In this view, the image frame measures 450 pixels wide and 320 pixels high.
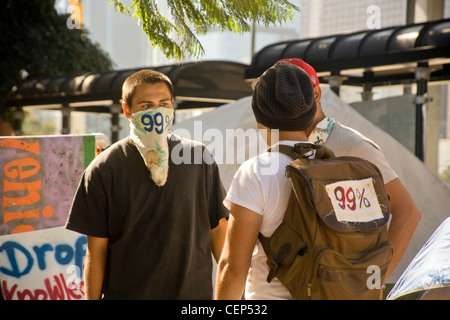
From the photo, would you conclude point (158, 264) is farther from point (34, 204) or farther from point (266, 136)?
point (34, 204)

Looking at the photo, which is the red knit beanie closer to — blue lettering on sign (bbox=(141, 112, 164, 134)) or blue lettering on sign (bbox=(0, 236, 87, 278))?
blue lettering on sign (bbox=(141, 112, 164, 134))

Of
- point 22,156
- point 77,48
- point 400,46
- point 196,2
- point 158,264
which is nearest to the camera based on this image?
point 158,264

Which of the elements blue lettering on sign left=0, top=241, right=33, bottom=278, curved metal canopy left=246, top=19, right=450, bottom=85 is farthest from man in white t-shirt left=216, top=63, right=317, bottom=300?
curved metal canopy left=246, top=19, right=450, bottom=85

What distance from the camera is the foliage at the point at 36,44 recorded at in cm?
1631

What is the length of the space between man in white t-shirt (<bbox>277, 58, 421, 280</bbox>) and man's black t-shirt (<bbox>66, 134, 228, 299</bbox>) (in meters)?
0.72

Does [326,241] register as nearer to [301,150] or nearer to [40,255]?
[301,150]

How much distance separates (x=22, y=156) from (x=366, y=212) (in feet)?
9.48

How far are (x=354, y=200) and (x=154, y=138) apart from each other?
1021 mm

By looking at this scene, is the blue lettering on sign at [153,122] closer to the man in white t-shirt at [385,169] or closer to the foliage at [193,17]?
the man in white t-shirt at [385,169]

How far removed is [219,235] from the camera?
2725 mm

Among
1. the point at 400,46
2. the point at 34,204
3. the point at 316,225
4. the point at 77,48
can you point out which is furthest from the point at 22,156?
the point at 77,48

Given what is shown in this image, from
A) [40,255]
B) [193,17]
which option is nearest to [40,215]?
[40,255]

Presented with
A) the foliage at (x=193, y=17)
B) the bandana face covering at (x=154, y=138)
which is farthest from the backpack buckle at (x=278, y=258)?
the foliage at (x=193, y=17)

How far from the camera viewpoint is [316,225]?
1.84m
